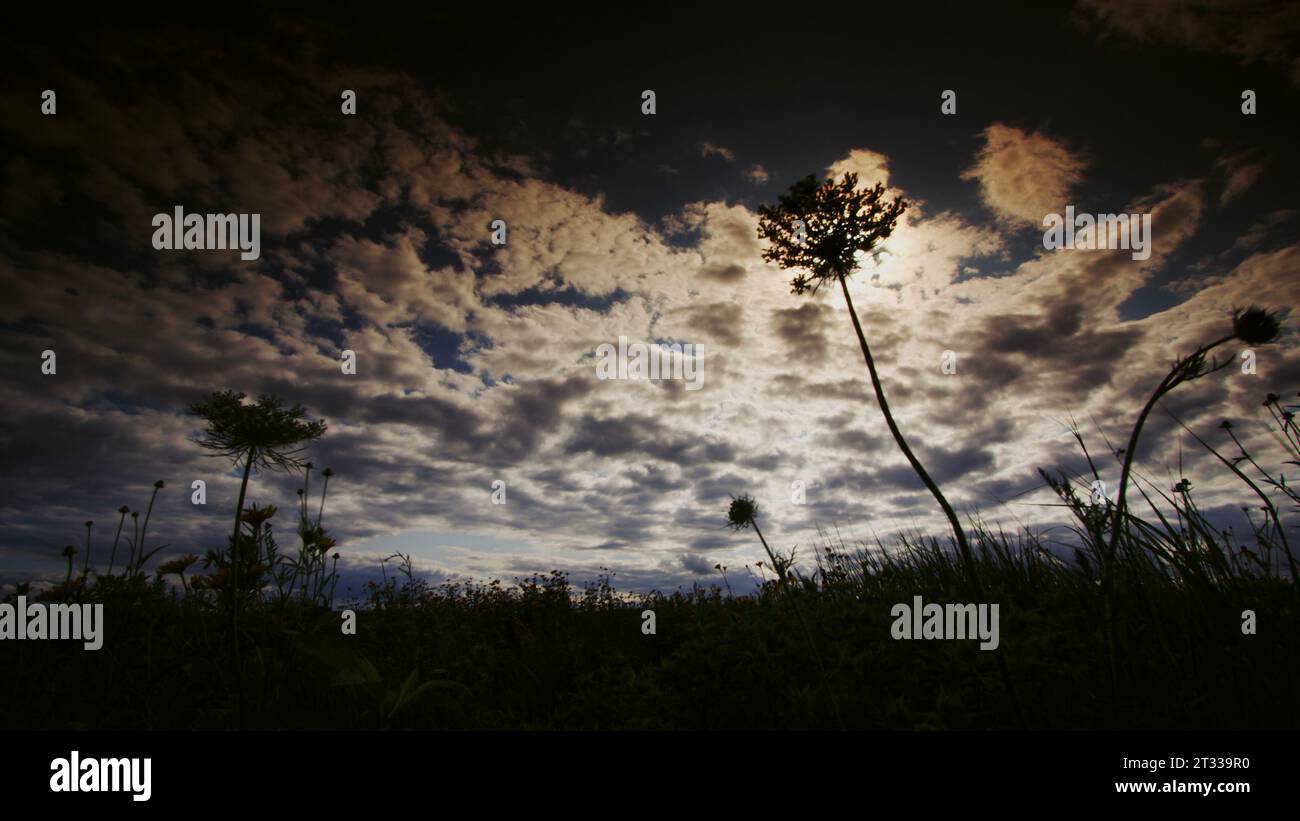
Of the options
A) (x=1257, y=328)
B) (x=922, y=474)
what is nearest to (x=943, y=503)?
(x=922, y=474)

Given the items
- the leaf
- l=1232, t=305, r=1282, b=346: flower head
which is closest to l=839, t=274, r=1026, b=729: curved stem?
l=1232, t=305, r=1282, b=346: flower head

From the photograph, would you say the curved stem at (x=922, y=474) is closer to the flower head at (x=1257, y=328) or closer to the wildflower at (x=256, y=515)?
the flower head at (x=1257, y=328)

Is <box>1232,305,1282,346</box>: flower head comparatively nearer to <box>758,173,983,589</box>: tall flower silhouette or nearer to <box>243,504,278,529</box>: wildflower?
<box>758,173,983,589</box>: tall flower silhouette

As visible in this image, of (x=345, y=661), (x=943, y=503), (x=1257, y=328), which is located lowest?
(x=345, y=661)

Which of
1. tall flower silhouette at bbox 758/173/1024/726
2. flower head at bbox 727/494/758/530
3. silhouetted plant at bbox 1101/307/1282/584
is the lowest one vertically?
flower head at bbox 727/494/758/530

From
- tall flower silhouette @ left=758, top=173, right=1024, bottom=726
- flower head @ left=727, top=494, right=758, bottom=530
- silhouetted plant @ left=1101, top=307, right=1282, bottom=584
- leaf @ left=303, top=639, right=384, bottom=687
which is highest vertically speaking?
tall flower silhouette @ left=758, top=173, right=1024, bottom=726

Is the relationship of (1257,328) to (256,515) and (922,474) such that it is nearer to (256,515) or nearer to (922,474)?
(922,474)

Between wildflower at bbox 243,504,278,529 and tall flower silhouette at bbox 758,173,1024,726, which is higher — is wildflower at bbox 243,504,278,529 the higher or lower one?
the lower one

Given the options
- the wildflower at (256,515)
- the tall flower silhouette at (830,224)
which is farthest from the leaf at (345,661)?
the tall flower silhouette at (830,224)

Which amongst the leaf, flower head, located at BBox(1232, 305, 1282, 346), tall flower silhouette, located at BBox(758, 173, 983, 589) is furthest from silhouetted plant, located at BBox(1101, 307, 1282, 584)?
the leaf

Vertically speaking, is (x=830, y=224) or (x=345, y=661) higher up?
(x=830, y=224)

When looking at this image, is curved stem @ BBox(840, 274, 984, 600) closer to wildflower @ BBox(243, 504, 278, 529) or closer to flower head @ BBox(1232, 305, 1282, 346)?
flower head @ BBox(1232, 305, 1282, 346)

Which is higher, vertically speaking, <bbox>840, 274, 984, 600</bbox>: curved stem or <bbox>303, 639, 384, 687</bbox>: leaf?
<bbox>840, 274, 984, 600</bbox>: curved stem
